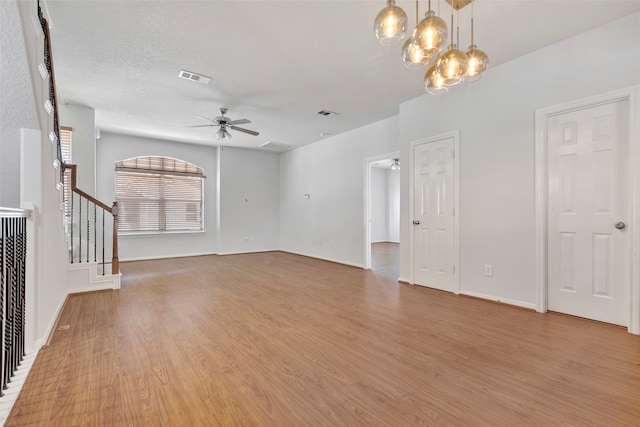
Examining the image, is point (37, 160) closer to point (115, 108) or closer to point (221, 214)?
point (115, 108)

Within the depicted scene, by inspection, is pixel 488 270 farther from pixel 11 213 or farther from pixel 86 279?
pixel 86 279

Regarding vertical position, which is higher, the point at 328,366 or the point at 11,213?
the point at 11,213

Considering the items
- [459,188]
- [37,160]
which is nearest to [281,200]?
[459,188]

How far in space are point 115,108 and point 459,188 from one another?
5714 mm

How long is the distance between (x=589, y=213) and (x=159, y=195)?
26.5 ft

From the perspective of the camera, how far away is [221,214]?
26.4ft

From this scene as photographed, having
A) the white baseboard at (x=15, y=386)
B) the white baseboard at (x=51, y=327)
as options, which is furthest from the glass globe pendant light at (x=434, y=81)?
the white baseboard at (x=51, y=327)

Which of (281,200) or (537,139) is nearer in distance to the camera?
(537,139)

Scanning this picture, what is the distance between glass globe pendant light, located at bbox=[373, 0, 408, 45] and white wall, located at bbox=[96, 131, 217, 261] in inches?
274

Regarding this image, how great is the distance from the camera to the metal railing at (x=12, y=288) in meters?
1.74

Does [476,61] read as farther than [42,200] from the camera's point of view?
No

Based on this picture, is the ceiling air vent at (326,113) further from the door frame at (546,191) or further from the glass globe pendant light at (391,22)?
the glass globe pendant light at (391,22)

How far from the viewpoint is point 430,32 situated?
1.81 metres

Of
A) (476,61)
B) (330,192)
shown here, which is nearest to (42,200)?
(476,61)
